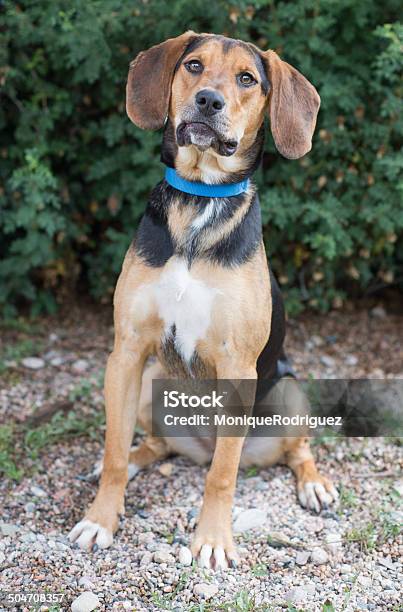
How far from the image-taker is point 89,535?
12.0 ft

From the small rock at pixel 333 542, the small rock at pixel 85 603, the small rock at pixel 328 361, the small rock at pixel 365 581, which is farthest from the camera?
the small rock at pixel 328 361

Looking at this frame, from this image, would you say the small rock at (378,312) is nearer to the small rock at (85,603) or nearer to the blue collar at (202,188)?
the blue collar at (202,188)

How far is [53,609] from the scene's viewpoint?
3.10 meters

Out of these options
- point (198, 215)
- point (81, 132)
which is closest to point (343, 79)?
point (81, 132)

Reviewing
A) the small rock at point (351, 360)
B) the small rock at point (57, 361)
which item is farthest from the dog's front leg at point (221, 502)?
the small rock at point (351, 360)

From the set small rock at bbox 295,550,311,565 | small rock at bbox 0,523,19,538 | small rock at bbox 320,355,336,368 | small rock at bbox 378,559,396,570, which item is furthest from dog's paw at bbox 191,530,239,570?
small rock at bbox 320,355,336,368

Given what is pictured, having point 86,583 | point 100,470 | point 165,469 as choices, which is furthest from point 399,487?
point 86,583

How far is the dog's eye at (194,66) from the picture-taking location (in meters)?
3.54

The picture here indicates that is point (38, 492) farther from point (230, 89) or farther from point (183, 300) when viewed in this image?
point (230, 89)

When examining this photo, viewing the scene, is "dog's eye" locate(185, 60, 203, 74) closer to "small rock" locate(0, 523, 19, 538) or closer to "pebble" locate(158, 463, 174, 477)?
"pebble" locate(158, 463, 174, 477)

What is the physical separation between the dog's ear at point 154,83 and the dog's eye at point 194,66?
104 millimetres

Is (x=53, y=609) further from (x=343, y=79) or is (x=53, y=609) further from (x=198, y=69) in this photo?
(x=343, y=79)

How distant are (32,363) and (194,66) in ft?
9.09

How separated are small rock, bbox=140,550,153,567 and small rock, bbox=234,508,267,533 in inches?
19.6
